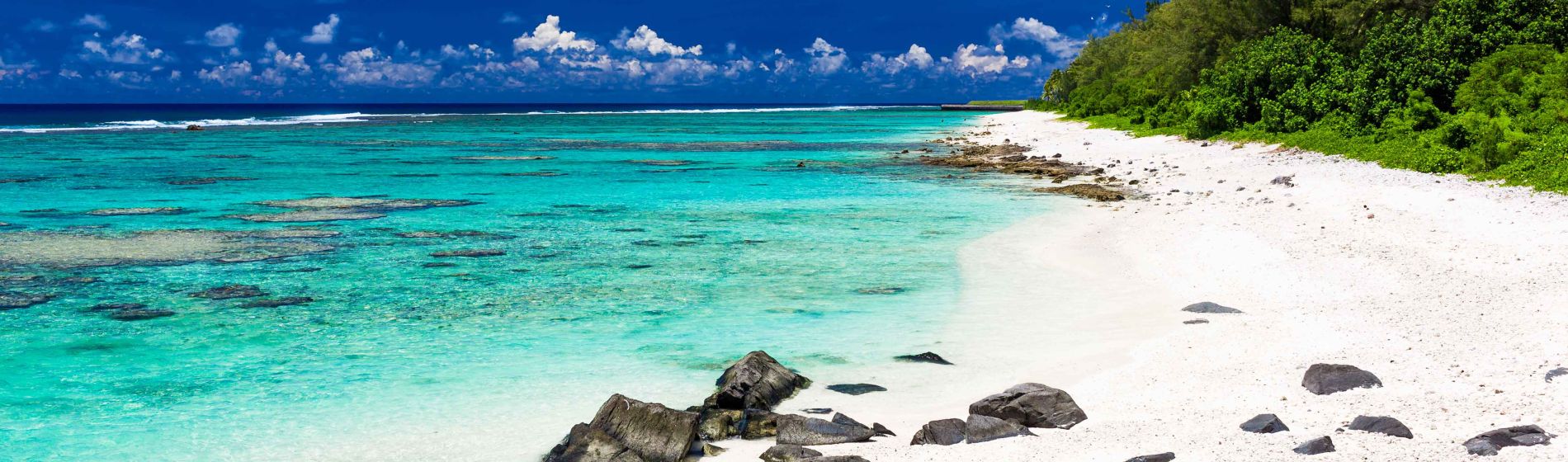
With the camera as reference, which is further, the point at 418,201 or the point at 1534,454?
the point at 418,201

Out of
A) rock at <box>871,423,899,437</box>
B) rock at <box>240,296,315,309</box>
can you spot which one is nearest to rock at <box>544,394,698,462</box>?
rock at <box>871,423,899,437</box>

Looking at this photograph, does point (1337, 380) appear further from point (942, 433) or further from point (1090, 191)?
point (1090, 191)

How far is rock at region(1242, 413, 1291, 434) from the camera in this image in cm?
696

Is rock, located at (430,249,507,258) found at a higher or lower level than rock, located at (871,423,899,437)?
lower

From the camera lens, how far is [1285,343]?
9.72 m

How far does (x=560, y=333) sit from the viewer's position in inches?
458

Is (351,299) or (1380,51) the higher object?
(1380,51)

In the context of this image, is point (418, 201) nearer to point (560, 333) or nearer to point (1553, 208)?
point (560, 333)

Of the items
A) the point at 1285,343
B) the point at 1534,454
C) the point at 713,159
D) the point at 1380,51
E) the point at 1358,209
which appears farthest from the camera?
the point at 713,159

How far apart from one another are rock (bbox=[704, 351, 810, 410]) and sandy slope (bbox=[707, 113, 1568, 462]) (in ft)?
0.88

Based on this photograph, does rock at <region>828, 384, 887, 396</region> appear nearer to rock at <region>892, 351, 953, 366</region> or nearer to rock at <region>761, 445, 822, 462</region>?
rock at <region>892, 351, 953, 366</region>

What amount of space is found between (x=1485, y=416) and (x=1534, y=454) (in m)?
0.90

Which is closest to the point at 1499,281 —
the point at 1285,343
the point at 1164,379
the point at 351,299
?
the point at 1285,343

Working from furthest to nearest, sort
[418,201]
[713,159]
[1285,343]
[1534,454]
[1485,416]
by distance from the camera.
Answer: [713,159], [418,201], [1285,343], [1485,416], [1534,454]
